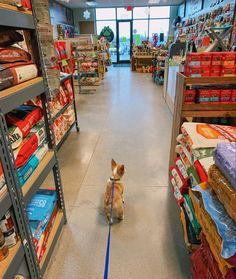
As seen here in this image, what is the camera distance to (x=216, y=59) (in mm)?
1629

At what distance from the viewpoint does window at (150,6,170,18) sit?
38.7 ft

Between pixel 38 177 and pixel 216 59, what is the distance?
1.54 metres

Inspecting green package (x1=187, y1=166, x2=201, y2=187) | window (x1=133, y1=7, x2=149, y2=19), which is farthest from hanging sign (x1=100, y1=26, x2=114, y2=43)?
green package (x1=187, y1=166, x2=201, y2=187)

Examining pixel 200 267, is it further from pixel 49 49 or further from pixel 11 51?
pixel 49 49

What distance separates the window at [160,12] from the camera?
11.8 m

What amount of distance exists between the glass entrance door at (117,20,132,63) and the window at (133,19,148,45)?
29cm

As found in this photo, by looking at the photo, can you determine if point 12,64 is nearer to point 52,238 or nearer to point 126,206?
point 52,238

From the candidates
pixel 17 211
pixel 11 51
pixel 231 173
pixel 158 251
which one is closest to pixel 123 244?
pixel 158 251

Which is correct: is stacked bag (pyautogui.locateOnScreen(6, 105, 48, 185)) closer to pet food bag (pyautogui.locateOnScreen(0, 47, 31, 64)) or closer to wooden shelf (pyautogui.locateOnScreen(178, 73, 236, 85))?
pet food bag (pyautogui.locateOnScreen(0, 47, 31, 64))

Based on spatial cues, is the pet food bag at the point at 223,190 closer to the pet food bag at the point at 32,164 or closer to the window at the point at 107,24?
the pet food bag at the point at 32,164

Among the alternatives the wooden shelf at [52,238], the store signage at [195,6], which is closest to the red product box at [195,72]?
the wooden shelf at [52,238]

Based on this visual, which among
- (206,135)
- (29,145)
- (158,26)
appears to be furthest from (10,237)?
(158,26)

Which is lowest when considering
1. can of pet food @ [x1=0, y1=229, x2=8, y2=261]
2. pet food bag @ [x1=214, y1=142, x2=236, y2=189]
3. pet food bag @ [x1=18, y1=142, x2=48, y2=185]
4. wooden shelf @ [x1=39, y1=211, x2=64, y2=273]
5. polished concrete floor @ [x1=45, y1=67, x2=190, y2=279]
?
polished concrete floor @ [x1=45, y1=67, x2=190, y2=279]

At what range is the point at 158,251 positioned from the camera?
1.55 meters
